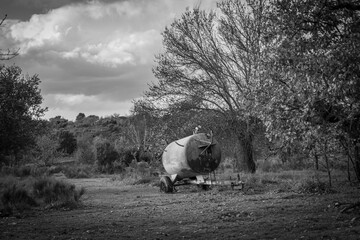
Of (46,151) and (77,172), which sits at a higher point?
(46,151)

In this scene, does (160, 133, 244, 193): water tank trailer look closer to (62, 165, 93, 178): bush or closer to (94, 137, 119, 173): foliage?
(62, 165, 93, 178): bush

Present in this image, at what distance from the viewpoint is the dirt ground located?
25.6 feet

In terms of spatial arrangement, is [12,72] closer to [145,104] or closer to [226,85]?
[145,104]

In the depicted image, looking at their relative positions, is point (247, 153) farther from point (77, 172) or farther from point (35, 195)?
point (77, 172)

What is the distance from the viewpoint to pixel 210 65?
2147 cm

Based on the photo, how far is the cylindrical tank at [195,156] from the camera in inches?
673

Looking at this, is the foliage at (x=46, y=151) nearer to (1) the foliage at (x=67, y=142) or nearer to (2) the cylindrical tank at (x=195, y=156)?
(1) the foliage at (x=67, y=142)

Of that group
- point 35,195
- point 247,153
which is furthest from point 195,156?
point 35,195

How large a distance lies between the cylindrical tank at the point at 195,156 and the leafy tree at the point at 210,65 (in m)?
3.96

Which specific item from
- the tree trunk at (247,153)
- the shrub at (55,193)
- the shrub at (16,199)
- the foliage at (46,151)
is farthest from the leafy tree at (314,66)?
the foliage at (46,151)

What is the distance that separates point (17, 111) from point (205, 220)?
44.2ft

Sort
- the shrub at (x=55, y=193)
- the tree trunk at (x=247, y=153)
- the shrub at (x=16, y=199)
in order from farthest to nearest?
the tree trunk at (x=247, y=153) → the shrub at (x=55, y=193) → the shrub at (x=16, y=199)

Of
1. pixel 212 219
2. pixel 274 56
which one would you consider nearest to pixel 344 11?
pixel 274 56

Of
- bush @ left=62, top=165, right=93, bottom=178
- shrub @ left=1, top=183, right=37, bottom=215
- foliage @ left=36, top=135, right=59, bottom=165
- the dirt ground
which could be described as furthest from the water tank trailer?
foliage @ left=36, top=135, right=59, bottom=165
